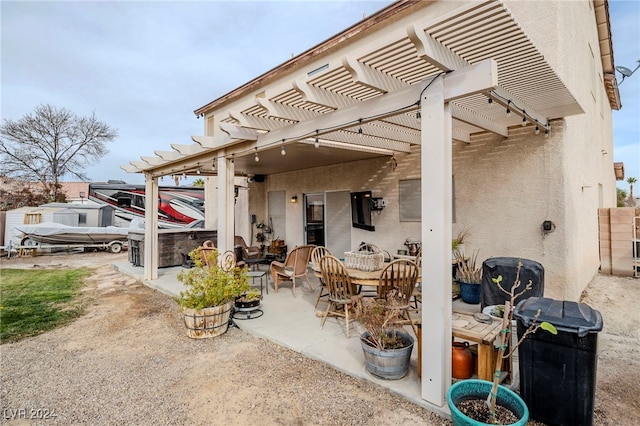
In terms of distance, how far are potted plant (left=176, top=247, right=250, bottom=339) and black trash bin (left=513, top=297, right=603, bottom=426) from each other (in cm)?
330

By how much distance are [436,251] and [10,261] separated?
14.9 m

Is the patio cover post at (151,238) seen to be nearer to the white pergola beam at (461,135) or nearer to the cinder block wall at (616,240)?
the white pergola beam at (461,135)

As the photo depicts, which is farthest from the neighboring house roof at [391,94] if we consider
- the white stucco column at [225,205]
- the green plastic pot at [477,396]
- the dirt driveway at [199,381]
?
the dirt driveway at [199,381]

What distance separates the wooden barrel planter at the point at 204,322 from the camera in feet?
13.3

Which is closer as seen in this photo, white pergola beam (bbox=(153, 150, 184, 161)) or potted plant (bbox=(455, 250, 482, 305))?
potted plant (bbox=(455, 250, 482, 305))

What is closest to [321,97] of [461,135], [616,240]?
[461,135]

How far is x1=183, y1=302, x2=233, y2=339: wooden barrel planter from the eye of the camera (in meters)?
4.04

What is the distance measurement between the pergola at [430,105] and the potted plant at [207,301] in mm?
1125

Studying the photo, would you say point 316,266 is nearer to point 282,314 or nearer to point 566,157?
point 282,314

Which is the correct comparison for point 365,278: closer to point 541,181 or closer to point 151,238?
point 541,181

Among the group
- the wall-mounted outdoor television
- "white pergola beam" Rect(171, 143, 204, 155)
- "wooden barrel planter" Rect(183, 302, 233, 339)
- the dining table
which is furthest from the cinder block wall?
"white pergola beam" Rect(171, 143, 204, 155)

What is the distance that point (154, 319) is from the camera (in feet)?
16.1

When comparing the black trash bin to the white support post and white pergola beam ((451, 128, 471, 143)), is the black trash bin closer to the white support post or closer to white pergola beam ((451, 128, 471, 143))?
the white support post

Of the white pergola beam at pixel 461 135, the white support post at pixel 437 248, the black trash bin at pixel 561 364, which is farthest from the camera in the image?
the white pergola beam at pixel 461 135
